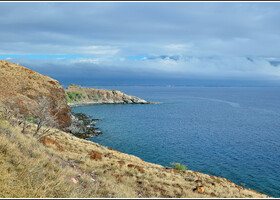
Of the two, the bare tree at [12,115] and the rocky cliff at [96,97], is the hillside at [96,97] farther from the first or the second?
the bare tree at [12,115]

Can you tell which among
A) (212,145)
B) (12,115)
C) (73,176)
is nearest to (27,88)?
(12,115)

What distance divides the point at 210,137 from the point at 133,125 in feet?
90.9

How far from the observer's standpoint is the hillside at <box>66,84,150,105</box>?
145 metres

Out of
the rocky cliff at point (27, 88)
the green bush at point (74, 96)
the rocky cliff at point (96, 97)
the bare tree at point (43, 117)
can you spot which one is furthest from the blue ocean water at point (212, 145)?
the rocky cliff at point (96, 97)

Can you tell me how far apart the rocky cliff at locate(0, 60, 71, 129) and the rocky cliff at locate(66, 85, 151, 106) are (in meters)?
87.6

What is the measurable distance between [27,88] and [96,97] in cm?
10341

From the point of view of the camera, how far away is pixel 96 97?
153125mm

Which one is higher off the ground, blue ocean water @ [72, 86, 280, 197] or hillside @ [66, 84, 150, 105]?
hillside @ [66, 84, 150, 105]

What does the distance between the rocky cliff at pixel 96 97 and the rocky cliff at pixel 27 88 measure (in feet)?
287

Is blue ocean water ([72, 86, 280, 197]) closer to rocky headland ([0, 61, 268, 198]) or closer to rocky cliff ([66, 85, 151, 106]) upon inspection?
rocky headland ([0, 61, 268, 198])

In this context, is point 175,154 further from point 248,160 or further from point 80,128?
point 80,128

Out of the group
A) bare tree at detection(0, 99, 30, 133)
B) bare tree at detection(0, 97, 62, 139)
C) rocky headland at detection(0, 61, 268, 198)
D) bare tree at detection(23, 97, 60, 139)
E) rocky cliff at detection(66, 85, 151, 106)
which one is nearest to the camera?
rocky headland at detection(0, 61, 268, 198)

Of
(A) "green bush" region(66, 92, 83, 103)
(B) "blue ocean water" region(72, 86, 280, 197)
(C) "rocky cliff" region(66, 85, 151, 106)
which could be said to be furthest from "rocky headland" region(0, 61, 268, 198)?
(C) "rocky cliff" region(66, 85, 151, 106)

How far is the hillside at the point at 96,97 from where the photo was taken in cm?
14538
